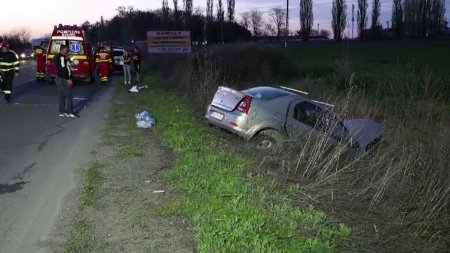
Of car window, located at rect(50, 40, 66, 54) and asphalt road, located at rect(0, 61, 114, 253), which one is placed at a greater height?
car window, located at rect(50, 40, 66, 54)

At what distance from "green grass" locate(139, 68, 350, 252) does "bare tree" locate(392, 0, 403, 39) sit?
290 ft

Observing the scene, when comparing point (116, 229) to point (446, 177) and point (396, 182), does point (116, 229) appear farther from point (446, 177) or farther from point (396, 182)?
point (446, 177)

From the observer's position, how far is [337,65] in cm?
2555

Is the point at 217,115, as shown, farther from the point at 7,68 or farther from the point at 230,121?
the point at 7,68

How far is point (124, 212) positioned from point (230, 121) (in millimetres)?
4893

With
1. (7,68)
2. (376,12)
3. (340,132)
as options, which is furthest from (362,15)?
(340,132)

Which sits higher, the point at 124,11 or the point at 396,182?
the point at 124,11

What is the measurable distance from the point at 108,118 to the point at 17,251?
29.4 ft

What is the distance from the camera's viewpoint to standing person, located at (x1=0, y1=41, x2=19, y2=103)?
16328mm

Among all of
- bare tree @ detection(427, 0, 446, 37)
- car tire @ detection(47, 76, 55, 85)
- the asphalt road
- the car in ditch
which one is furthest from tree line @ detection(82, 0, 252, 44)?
bare tree @ detection(427, 0, 446, 37)

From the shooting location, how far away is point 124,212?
5961 millimetres

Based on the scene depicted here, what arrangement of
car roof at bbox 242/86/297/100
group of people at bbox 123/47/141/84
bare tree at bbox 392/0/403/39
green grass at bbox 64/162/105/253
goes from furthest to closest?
bare tree at bbox 392/0/403/39
group of people at bbox 123/47/141/84
car roof at bbox 242/86/297/100
green grass at bbox 64/162/105/253

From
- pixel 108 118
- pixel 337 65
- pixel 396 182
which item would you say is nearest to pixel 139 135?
pixel 108 118

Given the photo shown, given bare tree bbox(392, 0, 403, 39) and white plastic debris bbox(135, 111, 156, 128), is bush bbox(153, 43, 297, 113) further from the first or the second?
bare tree bbox(392, 0, 403, 39)
